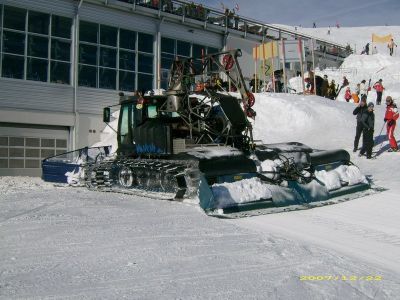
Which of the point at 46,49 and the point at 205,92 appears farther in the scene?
the point at 46,49

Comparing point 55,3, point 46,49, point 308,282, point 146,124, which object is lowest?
point 308,282

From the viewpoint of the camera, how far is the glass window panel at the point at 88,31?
23.3m

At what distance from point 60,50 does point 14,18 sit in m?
2.33

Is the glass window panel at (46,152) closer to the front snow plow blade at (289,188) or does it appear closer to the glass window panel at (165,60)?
the glass window panel at (165,60)

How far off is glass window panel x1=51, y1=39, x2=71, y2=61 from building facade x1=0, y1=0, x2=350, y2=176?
0.14 feet

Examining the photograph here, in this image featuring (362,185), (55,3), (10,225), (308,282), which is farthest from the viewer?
(55,3)

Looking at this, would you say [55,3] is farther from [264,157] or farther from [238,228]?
[238,228]

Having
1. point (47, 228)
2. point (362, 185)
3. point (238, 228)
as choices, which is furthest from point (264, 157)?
point (47, 228)

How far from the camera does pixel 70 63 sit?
22.8m

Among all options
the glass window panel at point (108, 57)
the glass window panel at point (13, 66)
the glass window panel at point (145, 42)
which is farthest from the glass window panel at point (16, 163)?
the glass window panel at point (145, 42)

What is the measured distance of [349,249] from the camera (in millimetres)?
6430

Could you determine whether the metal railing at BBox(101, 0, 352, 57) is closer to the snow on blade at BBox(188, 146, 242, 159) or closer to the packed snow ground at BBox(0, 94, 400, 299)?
the snow on blade at BBox(188, 146, 242, 159)

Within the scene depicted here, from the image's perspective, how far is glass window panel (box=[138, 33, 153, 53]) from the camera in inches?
1003

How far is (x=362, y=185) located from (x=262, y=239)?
17.8 feet
